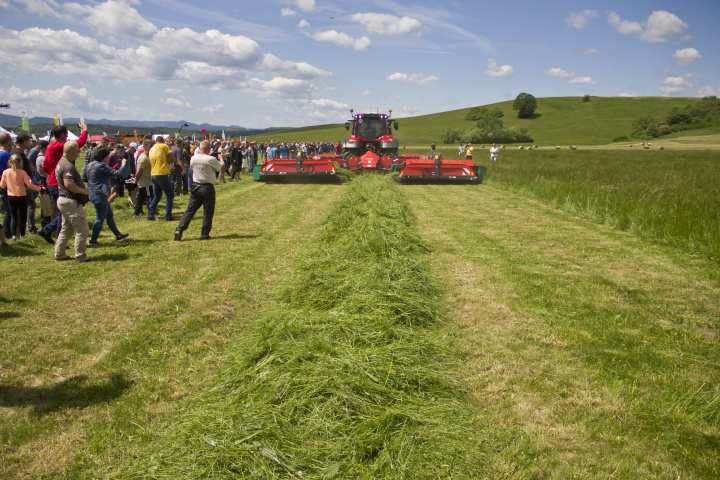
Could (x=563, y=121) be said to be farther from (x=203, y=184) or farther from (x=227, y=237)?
(x=203, y=184)

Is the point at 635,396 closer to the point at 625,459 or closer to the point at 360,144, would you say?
the point at 625,459

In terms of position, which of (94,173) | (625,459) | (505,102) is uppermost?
(505,102)

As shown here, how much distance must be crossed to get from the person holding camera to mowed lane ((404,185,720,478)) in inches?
196

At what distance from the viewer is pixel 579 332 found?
13.5 feet

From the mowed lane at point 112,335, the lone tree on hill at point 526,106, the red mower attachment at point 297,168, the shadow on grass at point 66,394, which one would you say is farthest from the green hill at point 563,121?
the shadow on grass at point 66,394

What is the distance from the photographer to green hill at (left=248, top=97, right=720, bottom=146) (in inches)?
3169

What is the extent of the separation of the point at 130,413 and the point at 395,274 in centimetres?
278

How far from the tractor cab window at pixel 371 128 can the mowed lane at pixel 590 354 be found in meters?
13.9

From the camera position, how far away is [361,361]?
9.87ft

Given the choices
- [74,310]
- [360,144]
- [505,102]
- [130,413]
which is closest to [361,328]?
[130,413]

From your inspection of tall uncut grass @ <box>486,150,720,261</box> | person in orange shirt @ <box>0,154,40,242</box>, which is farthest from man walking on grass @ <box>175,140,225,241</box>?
tall uncut grass @ <box>486,150,720,261</box>

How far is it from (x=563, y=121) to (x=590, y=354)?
10223cm

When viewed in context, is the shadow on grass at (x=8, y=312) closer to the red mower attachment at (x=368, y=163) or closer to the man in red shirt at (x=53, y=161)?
the man in red shirt at (x=53, y=161)

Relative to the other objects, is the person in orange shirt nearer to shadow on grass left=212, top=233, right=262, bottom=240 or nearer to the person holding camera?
the person holding camera
